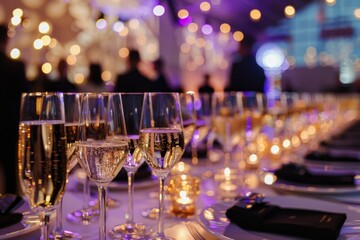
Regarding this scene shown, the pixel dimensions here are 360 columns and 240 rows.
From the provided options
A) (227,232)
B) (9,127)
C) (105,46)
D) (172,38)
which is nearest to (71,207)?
(227,232)

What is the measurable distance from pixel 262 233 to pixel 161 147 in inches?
10.1

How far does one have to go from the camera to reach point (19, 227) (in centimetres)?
89

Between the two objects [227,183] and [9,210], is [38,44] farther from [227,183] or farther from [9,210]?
[9,210]

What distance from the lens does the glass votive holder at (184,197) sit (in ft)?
3.64

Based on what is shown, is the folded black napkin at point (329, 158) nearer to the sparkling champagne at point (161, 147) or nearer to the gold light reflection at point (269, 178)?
the gold light reflection at point (269, 178)

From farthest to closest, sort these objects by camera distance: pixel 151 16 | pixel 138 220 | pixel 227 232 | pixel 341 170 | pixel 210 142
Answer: pixel 151 16 < pixel 210 142 < pixel 341 170 < pixel 138 220 < pixel 227 232

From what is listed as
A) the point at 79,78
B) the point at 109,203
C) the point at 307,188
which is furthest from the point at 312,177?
the point at 79,78

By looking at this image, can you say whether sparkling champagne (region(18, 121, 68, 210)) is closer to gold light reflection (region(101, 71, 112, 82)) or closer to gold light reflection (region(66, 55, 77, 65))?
gold light reflection (region(66, 55, 77, 65))

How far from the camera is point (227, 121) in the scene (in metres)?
1.52

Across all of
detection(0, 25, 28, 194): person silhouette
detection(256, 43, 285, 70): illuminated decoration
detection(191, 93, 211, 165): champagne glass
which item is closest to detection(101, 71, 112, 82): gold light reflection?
detection(0, 25, 28, 194): person silhouette

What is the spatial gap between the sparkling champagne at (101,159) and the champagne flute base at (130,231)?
0.17 meters

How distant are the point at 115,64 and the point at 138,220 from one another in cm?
758

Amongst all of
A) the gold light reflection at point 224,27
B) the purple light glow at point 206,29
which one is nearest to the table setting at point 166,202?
the purple light glow at point 206,29

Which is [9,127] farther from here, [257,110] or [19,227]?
[19,227]
